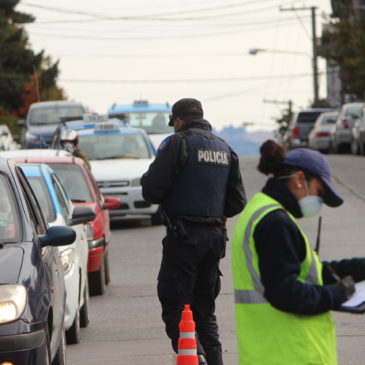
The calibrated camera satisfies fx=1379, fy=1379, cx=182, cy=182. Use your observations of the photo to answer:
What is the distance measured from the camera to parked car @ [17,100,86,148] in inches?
1462

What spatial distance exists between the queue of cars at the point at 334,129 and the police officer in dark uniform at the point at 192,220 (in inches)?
1229

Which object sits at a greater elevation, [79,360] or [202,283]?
[202,283]

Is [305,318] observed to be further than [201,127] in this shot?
No

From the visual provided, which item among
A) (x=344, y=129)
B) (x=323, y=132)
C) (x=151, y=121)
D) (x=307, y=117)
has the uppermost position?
(x=151, y=121)

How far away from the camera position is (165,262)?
8227mm

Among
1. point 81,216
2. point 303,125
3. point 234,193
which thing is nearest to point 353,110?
point 303,125

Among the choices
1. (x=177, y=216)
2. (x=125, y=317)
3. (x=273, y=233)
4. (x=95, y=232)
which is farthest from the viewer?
(x=95, y=232)

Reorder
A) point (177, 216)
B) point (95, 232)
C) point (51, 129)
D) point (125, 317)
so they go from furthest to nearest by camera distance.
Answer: point (51, 129), point (95, 232), point (125, 317), point (177, 216)

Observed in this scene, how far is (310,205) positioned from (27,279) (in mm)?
2270

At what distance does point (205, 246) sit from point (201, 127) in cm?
76

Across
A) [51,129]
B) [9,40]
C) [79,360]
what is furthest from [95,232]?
[9,40]

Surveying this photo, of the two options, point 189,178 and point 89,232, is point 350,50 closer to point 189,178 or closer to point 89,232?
point 89,232

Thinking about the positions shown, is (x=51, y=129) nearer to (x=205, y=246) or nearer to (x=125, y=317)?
(x=125, y=317)

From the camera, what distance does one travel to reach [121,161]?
73.2 feet
